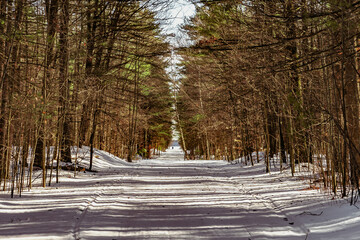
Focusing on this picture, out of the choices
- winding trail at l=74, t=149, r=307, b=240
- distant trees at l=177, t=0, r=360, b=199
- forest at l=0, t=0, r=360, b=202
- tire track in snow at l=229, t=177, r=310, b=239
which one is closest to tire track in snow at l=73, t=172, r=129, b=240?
winding trail at l=74, t=149, r=307, b=240

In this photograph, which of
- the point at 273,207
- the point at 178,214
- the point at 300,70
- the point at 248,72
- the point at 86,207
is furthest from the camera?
the point at 248,72

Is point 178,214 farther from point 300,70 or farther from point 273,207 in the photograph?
point 300,70

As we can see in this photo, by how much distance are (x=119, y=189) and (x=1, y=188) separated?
2884 mm

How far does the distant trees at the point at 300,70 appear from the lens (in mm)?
6617

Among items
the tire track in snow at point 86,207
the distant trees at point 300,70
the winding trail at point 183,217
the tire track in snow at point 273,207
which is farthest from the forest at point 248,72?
the winding trail at point 183,217

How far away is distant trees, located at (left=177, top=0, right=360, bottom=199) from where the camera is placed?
21.7 ft

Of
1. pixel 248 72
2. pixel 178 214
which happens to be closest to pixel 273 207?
pixel 178 214

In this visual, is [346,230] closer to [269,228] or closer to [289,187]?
[269,228]

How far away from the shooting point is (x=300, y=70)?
1260 cm

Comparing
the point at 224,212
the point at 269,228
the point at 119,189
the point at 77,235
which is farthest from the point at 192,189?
the point at 77,235

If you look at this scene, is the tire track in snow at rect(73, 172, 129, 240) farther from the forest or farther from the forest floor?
the forest

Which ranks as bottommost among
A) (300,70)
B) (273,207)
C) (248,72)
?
(273,207)

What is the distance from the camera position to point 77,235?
4605 millimetres

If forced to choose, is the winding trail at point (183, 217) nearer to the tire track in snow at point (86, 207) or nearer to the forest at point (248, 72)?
the tire track in snow at point (86, 207)
